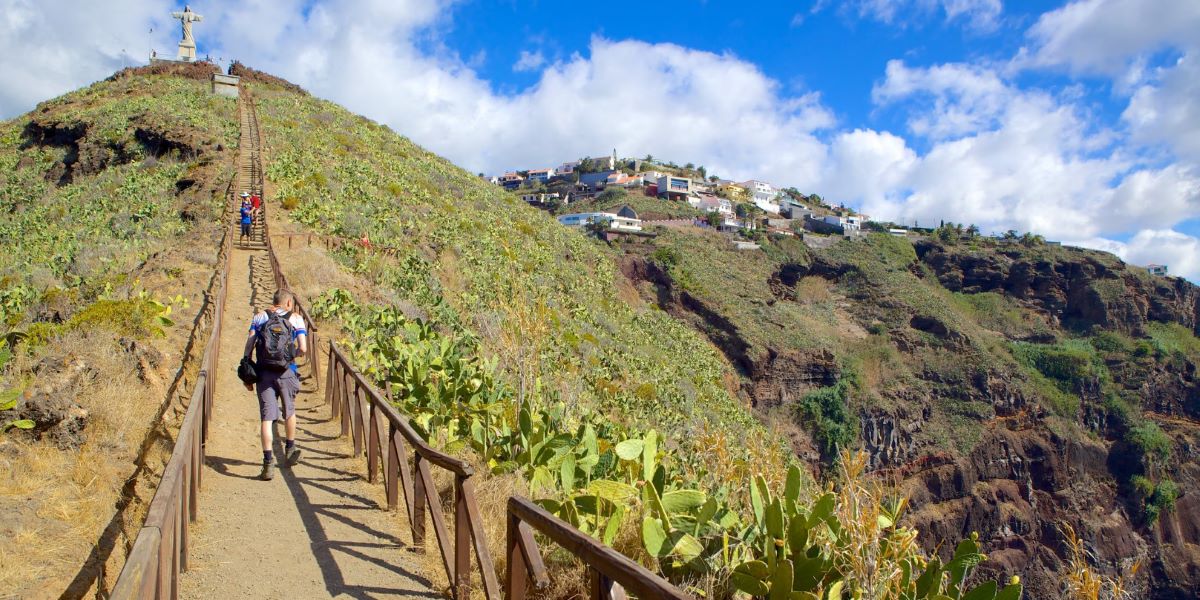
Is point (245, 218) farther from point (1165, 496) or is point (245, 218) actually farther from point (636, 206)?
point (636, 206)

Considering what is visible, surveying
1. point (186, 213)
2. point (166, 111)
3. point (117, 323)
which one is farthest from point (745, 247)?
point (117, 323)

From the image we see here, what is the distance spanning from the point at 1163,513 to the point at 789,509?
7364 cm

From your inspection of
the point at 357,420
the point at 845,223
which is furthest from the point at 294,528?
the point at 845,223

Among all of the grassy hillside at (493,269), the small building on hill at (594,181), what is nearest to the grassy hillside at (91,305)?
the grassy hillside at (493,269)

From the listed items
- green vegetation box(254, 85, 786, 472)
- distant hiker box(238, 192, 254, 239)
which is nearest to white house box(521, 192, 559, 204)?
green vegetation box(254, 85, 786, 472)

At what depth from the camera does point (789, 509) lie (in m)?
3.63

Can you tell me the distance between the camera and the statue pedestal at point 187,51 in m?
50.5

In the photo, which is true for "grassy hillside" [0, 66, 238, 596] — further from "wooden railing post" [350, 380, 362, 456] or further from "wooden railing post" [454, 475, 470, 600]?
"wooden railing post" [454, 475, 470, 600]

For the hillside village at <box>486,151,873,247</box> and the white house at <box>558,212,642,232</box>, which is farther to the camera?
Result: the hillside village at <box>486,151,873,247</box>

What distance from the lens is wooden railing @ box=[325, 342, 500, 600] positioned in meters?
3.94

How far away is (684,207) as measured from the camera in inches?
4006

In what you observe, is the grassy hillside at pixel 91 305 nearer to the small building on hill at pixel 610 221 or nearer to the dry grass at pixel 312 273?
the dry grass at pixel 312 273

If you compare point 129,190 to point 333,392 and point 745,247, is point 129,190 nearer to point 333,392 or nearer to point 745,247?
point 333,392

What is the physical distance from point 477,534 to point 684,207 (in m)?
99.7
